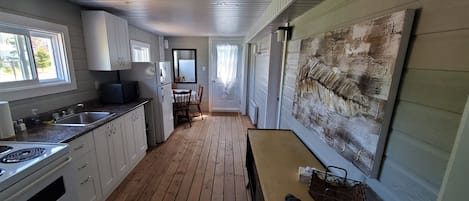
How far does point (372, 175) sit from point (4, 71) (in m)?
2.99

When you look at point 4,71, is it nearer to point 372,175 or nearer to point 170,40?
point 372,175

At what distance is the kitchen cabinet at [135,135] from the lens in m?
2.63

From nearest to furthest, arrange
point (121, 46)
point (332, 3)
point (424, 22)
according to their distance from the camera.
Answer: point (424, 22) → point (332, 3) → point (121, 46)

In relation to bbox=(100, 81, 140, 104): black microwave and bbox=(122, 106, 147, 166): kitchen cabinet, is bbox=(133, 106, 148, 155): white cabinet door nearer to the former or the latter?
bbox=(122, 106, 147, 166): kitchen cabinet

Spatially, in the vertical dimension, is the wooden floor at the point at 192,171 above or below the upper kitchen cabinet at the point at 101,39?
below

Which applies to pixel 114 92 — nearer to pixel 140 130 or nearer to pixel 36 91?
pixel 140 130

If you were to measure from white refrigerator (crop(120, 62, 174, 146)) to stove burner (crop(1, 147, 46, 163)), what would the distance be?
6.87 feet

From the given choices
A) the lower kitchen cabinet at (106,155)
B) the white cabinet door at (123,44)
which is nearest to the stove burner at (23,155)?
the lower kitchen cabinet at (106,155)

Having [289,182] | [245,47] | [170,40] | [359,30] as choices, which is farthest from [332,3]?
[170,40]

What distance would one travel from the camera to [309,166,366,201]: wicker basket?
0.98 meters

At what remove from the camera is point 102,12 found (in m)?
2.51

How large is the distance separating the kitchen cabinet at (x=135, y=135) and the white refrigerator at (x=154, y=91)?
0.41 metres

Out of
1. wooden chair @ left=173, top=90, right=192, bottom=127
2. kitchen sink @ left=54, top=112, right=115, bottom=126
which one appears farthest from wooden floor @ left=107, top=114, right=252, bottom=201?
kitchen sink @ left=54, top=112, right=115, bottom=126

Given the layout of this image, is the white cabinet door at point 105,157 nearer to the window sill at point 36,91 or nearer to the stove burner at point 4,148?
the stove burner at point 4,148
